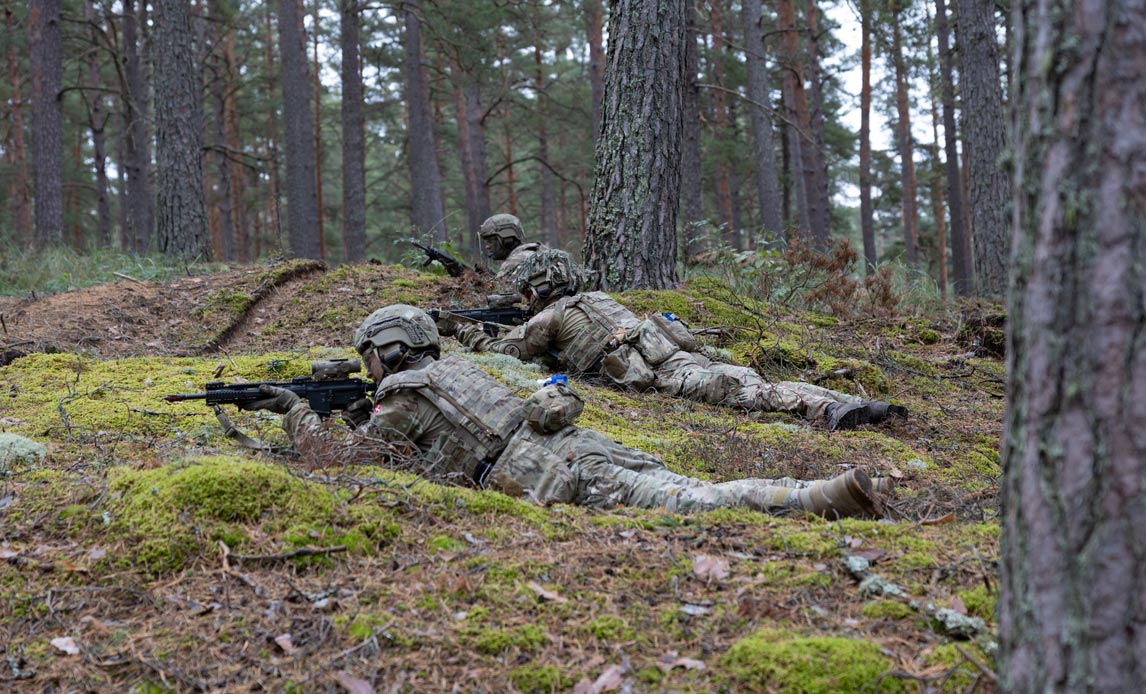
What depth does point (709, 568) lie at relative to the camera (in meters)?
3.21

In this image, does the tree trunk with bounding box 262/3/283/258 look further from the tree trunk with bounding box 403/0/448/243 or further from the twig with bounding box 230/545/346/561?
the twig with bounding box 230/545/346/561

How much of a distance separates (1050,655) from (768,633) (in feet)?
3.20

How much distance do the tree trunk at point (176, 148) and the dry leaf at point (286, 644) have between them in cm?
1076

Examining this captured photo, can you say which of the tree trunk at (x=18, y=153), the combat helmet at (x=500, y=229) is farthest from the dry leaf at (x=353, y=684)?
the tree trunk at (x=18, y=153)

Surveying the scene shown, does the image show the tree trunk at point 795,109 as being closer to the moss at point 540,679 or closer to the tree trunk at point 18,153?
the moss at point 540,679

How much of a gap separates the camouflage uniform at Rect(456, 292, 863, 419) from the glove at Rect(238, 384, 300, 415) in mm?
2931

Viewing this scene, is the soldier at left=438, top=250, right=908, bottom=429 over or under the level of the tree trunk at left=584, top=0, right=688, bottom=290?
under

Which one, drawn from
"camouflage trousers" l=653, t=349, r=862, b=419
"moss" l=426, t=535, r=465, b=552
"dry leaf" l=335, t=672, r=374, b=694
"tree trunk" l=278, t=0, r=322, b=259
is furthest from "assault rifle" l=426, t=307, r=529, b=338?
"tree trunk" l=278, t=0, r=322, b=259

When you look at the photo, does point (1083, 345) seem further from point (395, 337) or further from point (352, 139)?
point (352, 139)

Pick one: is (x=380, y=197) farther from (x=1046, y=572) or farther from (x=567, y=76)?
(x=1046, y=572)

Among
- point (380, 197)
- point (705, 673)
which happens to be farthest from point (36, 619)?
point (380, 197)

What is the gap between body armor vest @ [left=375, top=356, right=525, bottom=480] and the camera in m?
4.62

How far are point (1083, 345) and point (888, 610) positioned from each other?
1.36 m

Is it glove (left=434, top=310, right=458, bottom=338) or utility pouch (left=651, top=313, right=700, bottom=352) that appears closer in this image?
utility pouch (left=651, top=313, right=700, bottom=352)
